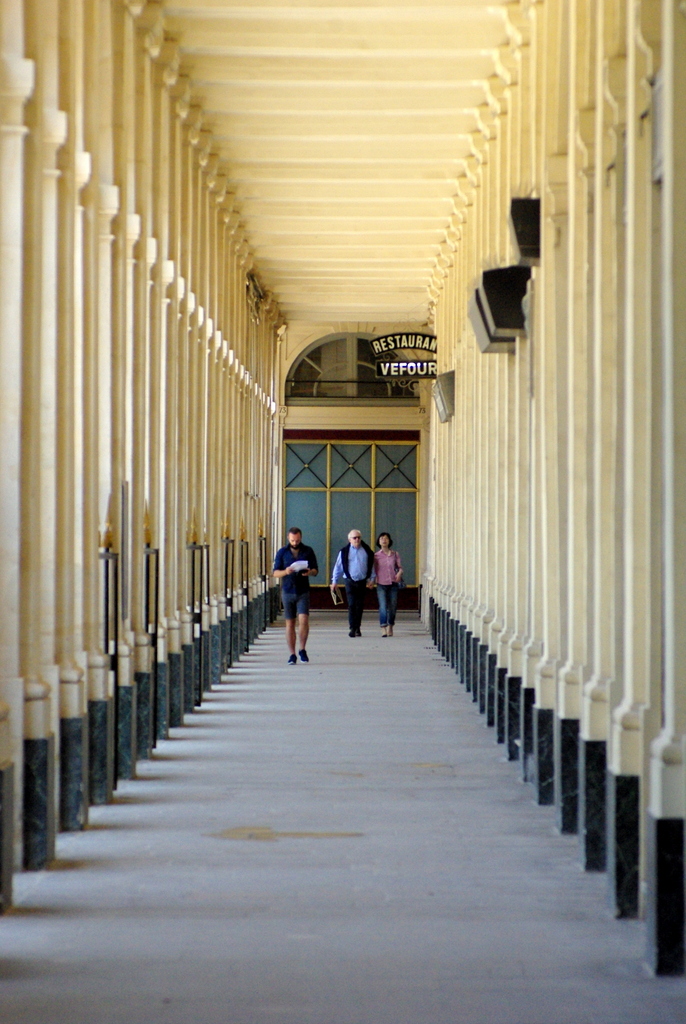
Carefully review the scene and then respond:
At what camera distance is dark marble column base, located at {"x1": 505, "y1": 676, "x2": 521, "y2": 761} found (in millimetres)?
9688

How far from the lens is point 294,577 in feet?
54.6

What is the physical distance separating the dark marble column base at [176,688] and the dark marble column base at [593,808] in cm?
525

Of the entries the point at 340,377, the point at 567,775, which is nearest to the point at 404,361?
the point at 340,377

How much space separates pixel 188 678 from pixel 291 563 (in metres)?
4.54

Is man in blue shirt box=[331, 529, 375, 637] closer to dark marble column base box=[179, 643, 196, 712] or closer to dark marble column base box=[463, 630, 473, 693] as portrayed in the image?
dark marble column base box=[463, 630, 473, 693]

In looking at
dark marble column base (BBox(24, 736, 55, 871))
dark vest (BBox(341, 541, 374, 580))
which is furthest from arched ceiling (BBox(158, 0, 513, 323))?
dark marble column base (BBox(24, 736, 55, 871))

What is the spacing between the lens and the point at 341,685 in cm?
1436

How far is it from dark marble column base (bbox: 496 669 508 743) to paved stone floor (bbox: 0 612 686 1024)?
1.88 ft

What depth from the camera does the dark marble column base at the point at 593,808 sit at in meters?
6.36

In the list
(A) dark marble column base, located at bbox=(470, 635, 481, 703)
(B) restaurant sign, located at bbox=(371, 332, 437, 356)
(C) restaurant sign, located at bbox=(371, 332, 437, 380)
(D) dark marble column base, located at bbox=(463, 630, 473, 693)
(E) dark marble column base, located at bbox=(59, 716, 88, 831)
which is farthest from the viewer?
(B) restaurant sign, located at bbox=(371, 332, 437, 356)

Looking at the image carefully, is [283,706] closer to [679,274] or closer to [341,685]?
[341,685]

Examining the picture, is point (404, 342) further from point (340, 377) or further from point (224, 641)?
point (224, 641)

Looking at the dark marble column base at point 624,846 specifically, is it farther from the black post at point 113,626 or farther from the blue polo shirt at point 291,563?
the blue polo shirt at point 291,563

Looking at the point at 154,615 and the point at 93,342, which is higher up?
the point at 93,342
